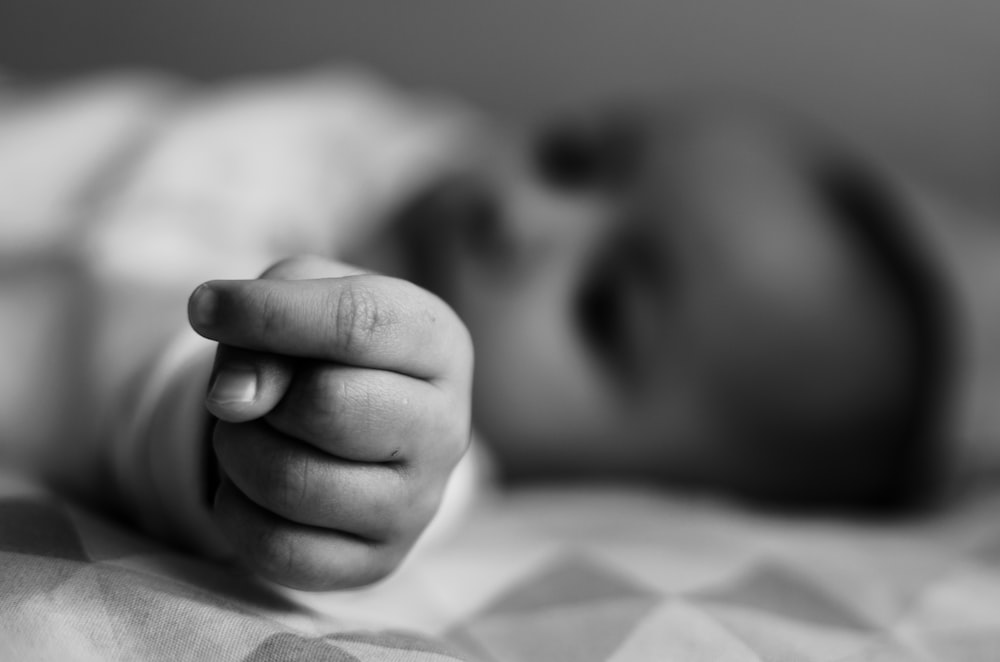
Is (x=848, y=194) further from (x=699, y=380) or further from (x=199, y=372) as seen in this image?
(x=199, y=372)

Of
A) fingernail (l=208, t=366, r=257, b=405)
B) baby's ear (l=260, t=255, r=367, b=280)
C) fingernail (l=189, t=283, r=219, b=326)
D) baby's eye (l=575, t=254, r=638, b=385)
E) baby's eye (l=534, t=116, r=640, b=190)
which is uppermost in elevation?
baby's eye (l=534, t=116, r=640, b=190)

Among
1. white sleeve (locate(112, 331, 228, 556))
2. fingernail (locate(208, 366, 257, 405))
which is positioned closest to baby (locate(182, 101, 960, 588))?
white sleeve (locate(112, 331, 228, 556))

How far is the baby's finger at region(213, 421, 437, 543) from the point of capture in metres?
0.33

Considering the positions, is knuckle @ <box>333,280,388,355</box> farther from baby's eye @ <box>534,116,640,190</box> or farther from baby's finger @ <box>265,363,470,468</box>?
baby's eye @ <box>534,116,640,190</box>

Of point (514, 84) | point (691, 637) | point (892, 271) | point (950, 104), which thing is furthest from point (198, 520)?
point (950, 104)

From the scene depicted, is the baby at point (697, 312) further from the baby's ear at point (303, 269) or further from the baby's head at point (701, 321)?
the baby's ear at point (303, 269)

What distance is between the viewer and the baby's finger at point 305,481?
13.1 inches

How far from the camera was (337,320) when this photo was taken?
32cm

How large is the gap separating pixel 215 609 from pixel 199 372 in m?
0.14

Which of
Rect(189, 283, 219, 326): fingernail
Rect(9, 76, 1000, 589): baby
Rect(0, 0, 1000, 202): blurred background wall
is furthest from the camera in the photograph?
Rect(0, 0, 1000, 202): blurred background wall

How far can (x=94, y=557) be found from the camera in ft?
1.13

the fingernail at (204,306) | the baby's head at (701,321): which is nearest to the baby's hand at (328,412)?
the fingernail at (204,306)

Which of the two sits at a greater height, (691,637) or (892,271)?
(892,271)

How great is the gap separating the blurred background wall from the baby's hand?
2.36ft
